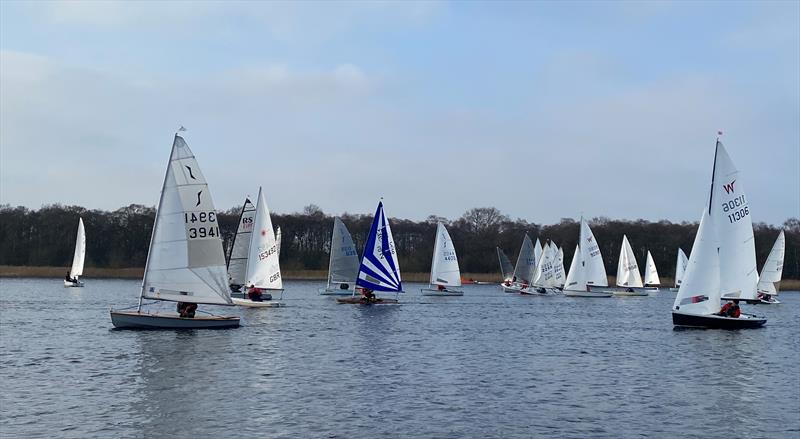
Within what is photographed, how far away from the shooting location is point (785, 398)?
780 inches

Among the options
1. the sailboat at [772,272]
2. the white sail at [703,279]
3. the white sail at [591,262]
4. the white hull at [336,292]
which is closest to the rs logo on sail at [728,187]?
the white sail at [703,279]

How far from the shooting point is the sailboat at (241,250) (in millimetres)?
48656

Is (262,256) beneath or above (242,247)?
beneath

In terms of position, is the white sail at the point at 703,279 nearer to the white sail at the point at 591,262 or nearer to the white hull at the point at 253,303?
the white hull at the point at 253,303

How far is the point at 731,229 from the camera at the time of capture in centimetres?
3644

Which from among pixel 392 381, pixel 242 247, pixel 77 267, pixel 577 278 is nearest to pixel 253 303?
pixel 242 247

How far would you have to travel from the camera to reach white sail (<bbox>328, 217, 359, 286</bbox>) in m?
56.4

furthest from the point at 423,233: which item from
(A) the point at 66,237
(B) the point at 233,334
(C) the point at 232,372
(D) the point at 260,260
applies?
(C) the point at 232,372

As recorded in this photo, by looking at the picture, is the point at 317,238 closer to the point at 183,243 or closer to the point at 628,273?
the point at 628,273

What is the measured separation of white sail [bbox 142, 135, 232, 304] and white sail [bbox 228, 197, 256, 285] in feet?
52.9

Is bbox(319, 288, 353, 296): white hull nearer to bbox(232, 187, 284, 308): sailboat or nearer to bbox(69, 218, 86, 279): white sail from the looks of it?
bbox(232, 187, 284, 308): sailboat

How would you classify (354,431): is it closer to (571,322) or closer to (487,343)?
(487,343)

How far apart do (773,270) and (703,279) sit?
34250 mm

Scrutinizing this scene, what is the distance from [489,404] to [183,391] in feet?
23.1
